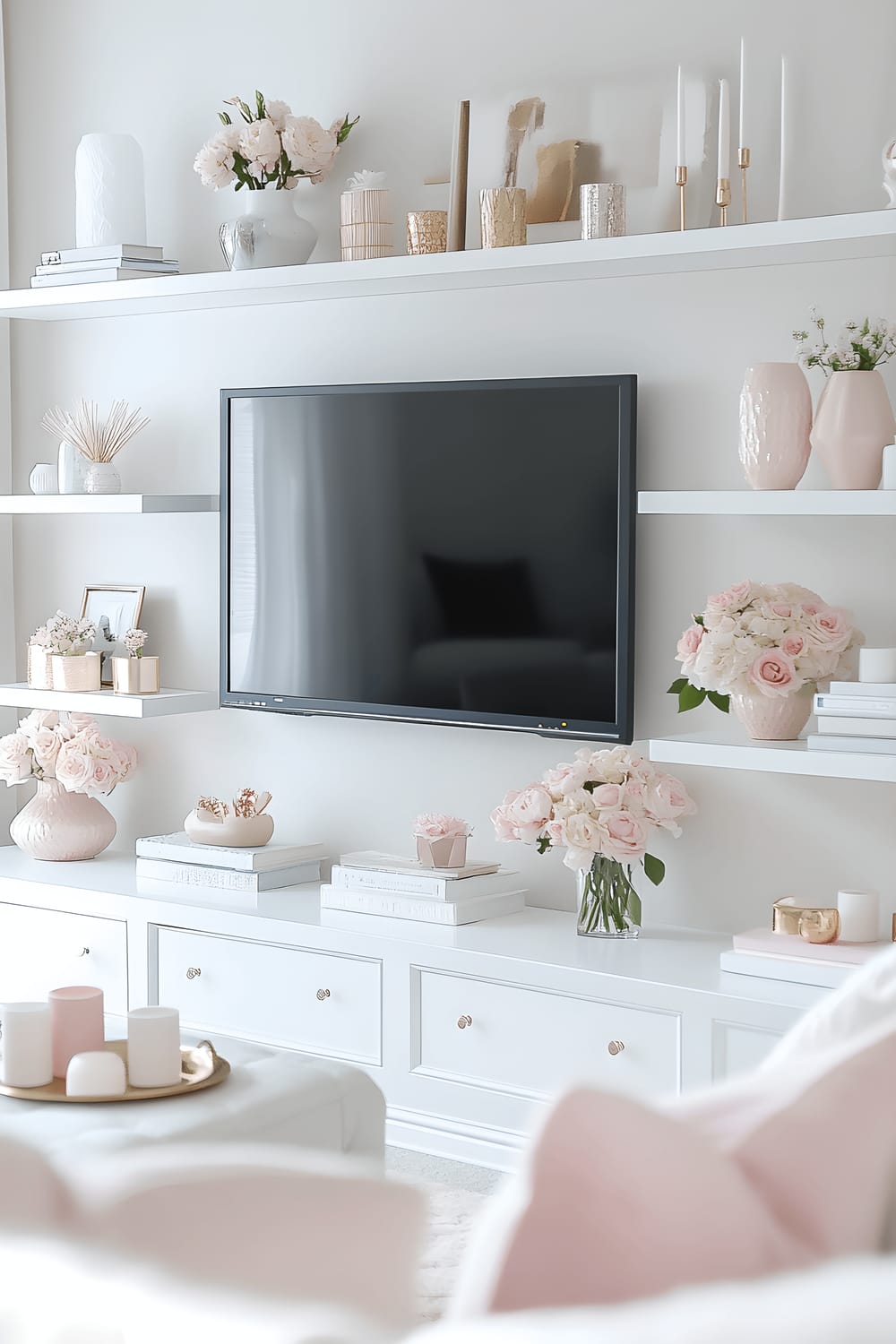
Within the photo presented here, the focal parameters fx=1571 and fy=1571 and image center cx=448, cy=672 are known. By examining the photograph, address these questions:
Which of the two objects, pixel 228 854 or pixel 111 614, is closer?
pixel 228 854

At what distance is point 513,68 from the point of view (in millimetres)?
3385

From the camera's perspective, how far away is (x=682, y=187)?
10.0ft

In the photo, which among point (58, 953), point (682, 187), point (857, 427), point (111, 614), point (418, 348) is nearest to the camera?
point (857, 427)

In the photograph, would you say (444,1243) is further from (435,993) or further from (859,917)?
(859,917)

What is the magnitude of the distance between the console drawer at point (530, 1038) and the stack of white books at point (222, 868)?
22.2 inches

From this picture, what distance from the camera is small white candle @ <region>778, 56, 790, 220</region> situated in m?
2.96

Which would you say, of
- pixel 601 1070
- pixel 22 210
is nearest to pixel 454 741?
pixel 601 1070

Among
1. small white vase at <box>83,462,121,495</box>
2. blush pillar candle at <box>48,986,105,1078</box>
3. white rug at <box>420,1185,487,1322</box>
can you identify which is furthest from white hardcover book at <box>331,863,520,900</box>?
small white vase at <box>83,462,121,495</box>

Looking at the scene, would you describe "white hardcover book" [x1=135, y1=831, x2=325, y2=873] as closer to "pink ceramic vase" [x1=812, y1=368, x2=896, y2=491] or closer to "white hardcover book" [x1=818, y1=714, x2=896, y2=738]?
"white hardcover book" [x1=818, y1=714, x2=896, y2=738]

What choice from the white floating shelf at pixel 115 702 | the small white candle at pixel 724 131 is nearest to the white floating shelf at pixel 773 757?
the small white candle at pixel 724 131

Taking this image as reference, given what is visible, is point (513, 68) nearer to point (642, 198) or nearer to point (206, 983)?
point (642, 198)

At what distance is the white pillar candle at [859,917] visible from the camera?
2.84 m

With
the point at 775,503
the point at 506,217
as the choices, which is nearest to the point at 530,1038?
the point at 775,503

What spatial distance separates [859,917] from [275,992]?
1262mm
